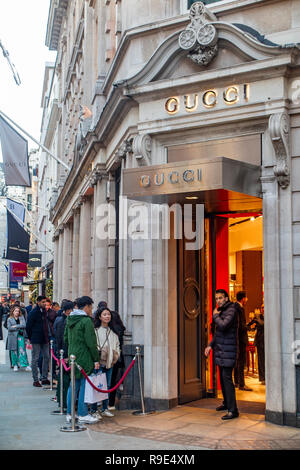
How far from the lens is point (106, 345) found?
33.3ft

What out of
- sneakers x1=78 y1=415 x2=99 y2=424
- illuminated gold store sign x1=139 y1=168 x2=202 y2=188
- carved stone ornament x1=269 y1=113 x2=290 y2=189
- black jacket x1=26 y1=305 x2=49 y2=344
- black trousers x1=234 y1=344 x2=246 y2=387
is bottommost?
sneakers x1=78 y1=415 x2=99 y2=424

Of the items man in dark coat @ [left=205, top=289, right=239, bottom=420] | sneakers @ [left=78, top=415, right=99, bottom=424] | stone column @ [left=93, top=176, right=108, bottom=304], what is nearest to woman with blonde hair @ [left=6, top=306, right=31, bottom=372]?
stone column @ [left=93, top=176, right=108, bottom=304]

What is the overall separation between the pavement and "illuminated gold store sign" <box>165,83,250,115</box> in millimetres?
5025

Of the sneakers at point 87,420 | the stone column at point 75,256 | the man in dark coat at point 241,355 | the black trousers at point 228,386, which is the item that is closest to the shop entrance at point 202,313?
the man in dark coat at point 241,355

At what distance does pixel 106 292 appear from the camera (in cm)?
1591

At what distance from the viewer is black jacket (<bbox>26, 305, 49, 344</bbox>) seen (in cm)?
1431

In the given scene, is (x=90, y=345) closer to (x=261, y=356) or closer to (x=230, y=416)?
(x=230, y=416)

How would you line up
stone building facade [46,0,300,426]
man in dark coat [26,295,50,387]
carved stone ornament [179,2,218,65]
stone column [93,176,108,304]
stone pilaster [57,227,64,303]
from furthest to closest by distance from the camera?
stone pilaster [57,227,64,303], stone column [93,176,108,304], man in dark coat [26,295,50,387], carved stone ornament [179,2,218,65], stone building facade [46,0,300,426]

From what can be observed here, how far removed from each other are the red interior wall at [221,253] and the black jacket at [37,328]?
14.2 feet

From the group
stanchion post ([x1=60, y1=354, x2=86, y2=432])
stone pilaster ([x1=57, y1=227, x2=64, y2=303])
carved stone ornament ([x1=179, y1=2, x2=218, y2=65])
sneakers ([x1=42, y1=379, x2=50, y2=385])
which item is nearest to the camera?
stanchion post ([x1=60, y1=354, x2=86, y2=432])

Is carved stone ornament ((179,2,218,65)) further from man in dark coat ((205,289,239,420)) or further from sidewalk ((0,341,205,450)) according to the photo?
sidewalk ((0,341,205,450))

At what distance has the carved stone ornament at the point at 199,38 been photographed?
1025cm

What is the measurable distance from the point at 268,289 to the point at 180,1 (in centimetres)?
586

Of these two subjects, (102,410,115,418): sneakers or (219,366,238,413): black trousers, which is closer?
(219,366,238,413): black trousers
